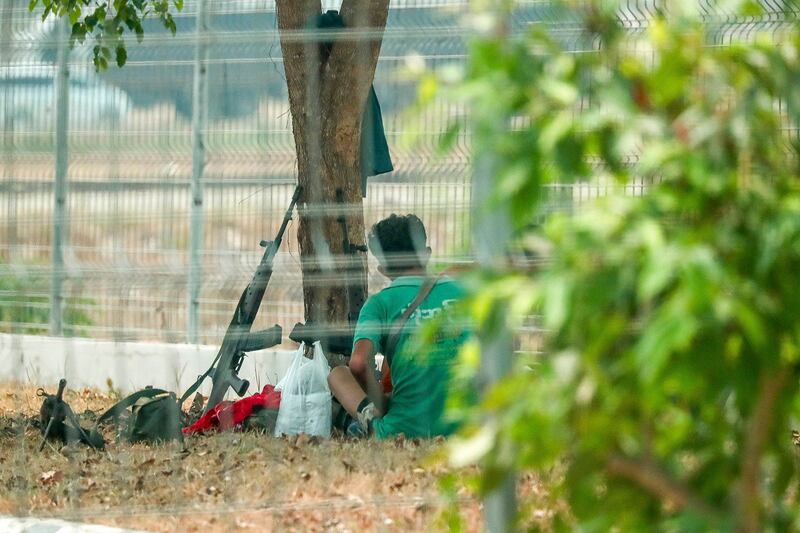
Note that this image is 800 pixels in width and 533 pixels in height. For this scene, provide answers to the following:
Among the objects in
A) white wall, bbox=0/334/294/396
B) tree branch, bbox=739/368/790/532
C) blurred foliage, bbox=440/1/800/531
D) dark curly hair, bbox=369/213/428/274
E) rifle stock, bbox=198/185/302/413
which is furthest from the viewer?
white wall, bbox=0/334/294/396

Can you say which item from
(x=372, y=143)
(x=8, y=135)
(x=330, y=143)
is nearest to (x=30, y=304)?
(x=8, y=135)

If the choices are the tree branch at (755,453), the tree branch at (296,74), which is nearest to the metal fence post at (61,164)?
the tree branch at (296,74)

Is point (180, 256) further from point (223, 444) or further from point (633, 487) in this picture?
point (633, 487)

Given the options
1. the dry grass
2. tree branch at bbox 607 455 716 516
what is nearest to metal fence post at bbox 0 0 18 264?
the dry grass

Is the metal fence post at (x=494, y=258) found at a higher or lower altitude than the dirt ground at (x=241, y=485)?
higher

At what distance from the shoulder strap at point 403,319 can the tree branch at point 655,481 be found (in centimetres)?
272

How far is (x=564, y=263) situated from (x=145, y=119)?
413 centimetres

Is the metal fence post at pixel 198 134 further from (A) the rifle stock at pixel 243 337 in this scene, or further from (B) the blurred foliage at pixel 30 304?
(B) the blurred foliage at pixel 30 304

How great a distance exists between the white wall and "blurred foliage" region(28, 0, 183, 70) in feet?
5.26

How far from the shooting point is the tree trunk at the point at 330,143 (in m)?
5.29

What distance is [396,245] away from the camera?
4.89 metres

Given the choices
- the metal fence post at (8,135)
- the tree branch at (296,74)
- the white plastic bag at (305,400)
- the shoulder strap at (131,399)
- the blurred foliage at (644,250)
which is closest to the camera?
the blurred foliage at (644,250)

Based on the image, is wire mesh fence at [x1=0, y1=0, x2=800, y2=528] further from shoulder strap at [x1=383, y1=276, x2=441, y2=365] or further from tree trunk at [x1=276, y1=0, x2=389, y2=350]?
shoulder strap at [x1=383, y1=276, x2=441, y2=365]

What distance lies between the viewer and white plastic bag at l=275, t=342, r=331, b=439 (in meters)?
5.20
